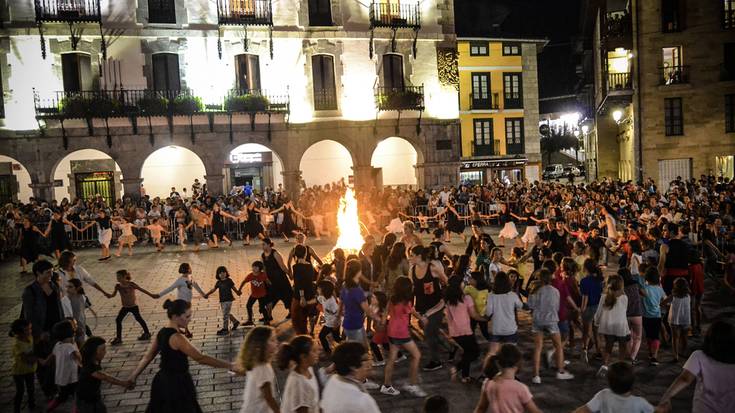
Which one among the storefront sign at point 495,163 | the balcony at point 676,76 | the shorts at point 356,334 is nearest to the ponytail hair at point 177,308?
the shorts at point 356,334

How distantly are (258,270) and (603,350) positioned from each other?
581cm

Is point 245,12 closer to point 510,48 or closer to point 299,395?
point 510,48

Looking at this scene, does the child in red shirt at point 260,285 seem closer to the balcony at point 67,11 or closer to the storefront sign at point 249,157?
the balcony at point 67,11

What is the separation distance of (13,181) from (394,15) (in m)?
18.6

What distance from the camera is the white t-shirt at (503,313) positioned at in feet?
25.8

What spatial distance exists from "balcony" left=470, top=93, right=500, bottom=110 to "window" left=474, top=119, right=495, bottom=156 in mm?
867

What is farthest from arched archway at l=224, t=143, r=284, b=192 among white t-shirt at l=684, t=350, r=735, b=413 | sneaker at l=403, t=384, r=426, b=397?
white t-shirt at l=684, t=350, r=735, b=413

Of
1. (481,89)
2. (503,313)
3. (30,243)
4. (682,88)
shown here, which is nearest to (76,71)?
(30,243)

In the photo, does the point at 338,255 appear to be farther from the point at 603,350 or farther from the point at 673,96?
the point at 673,96

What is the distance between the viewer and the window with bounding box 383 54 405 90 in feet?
96.1

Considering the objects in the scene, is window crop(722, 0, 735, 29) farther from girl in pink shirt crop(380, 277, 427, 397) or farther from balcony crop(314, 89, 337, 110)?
girl in pink shirt crop(380, 277, 427, 397)

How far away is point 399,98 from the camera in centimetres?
2886

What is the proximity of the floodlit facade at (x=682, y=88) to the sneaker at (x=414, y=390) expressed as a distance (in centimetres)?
2595

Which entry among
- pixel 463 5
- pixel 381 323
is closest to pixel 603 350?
pixel 381 323
